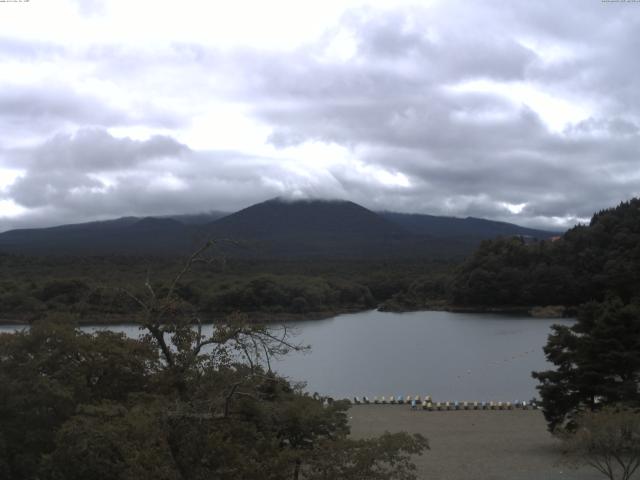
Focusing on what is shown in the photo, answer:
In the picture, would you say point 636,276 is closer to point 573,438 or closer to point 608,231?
point 608,231

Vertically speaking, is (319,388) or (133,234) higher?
(133,234)

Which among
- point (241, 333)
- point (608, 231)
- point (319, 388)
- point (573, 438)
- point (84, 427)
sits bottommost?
point (319, 388)

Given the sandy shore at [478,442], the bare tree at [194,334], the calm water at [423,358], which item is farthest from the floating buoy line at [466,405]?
the bare tree at [194,334]

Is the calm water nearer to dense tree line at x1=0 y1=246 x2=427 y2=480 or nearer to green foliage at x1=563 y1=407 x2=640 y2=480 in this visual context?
dense tree line at x1=0 y1=246 x2=427 y2=480

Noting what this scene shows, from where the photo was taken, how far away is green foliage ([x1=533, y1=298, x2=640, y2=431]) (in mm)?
14812

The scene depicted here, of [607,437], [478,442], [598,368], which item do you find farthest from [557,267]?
[607,437]

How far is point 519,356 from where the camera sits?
33906 millimetres

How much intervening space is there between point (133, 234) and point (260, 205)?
3448 cm

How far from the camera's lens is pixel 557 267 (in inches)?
2402

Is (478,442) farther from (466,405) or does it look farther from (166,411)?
(166,411)

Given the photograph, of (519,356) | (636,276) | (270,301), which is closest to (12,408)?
(519,356)

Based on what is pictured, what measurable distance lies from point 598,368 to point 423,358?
66.0ft

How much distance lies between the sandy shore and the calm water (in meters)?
3.42

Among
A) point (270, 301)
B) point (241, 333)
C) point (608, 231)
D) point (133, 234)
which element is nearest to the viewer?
point (241, 333)
